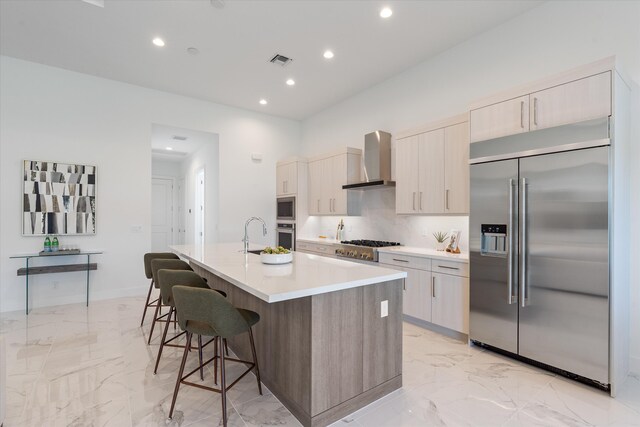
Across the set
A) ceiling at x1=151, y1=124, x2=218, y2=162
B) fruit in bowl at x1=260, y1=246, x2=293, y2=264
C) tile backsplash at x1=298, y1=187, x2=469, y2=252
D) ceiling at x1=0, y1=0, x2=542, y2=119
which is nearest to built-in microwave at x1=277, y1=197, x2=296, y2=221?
tile backsplash at x1=298, y1=187, x2=469, y2=252

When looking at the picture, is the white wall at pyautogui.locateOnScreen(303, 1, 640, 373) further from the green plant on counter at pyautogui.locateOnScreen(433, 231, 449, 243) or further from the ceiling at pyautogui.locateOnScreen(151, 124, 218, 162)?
the ceiling at pyautogui.locateOnScreen(151, 124, 218, 162)

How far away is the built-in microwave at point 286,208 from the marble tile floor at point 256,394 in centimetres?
322

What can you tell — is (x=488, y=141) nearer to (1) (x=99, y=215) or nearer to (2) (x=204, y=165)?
(1) (x=99, y=215)

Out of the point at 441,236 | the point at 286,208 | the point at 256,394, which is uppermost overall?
the point at 286,208

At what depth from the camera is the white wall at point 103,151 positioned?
431cm

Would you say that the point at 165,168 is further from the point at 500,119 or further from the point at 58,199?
the point at 500,119

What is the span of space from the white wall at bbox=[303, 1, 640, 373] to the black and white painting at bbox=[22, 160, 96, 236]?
167 inches

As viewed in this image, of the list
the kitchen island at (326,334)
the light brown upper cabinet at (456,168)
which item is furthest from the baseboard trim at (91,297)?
the light brown upper cabinet at (456,168)

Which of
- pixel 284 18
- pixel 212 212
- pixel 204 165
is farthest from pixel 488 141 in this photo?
pixel 204 165

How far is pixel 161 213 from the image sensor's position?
9.34 metres

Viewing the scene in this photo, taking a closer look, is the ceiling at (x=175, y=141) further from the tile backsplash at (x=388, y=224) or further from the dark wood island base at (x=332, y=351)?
the dark wood island base at (x=332, y=351)

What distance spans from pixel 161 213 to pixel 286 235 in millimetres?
5091

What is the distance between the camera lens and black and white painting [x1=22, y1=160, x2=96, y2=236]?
4383mm

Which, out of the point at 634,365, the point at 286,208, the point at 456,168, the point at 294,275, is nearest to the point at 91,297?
the point at 286,208
